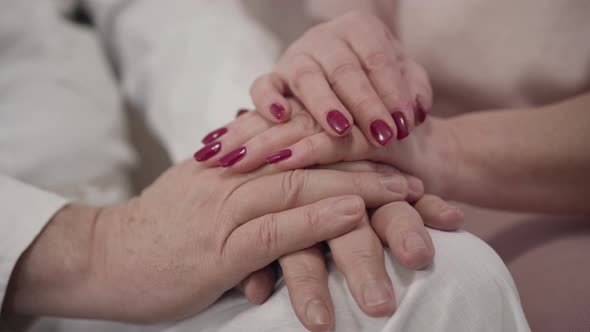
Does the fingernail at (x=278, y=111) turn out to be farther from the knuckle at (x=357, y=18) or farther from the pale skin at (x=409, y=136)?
the knuckle at (x=357, y=18)

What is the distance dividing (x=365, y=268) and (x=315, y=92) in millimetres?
264

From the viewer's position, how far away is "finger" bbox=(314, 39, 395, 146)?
0.65 metres

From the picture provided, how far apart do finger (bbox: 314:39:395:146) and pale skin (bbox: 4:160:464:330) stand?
58mm

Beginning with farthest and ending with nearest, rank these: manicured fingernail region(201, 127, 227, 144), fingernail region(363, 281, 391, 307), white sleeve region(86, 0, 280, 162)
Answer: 1. white sleeve region(86, 0, 280, 162)
2. manicured fingernail region(201, 127, 227, 144)
3. fingernail region(363, 281, 391, 307)

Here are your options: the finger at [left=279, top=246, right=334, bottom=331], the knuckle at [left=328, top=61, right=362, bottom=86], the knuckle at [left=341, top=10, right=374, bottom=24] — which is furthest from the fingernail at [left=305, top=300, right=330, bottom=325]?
the knuckle at [left=341, top=10, right=374, bottom=24]

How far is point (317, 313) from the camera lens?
1.68ft

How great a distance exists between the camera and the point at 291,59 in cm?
79

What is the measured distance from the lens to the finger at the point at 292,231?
23.0 inches

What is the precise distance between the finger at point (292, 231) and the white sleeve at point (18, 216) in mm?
278

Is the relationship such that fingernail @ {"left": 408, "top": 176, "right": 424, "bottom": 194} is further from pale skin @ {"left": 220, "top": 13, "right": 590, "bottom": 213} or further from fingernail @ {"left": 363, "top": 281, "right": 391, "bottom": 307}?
fingernail @ {"left": 363, "top": 281, "right": 391, "bottom": 307}

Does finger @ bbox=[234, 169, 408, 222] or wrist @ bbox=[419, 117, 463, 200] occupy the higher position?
finger @ bbox=[234, 169, 408, 222]

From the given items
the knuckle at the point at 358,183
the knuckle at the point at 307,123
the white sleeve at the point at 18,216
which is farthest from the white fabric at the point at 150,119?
the knuckle at the point at 307,123

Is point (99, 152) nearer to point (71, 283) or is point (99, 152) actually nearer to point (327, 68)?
point (71, 283)

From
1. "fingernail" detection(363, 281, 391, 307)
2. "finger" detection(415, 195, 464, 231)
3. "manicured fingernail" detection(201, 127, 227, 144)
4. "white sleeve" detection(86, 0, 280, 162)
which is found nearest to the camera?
"fingernail" detection(363, 281, 391, 307)
